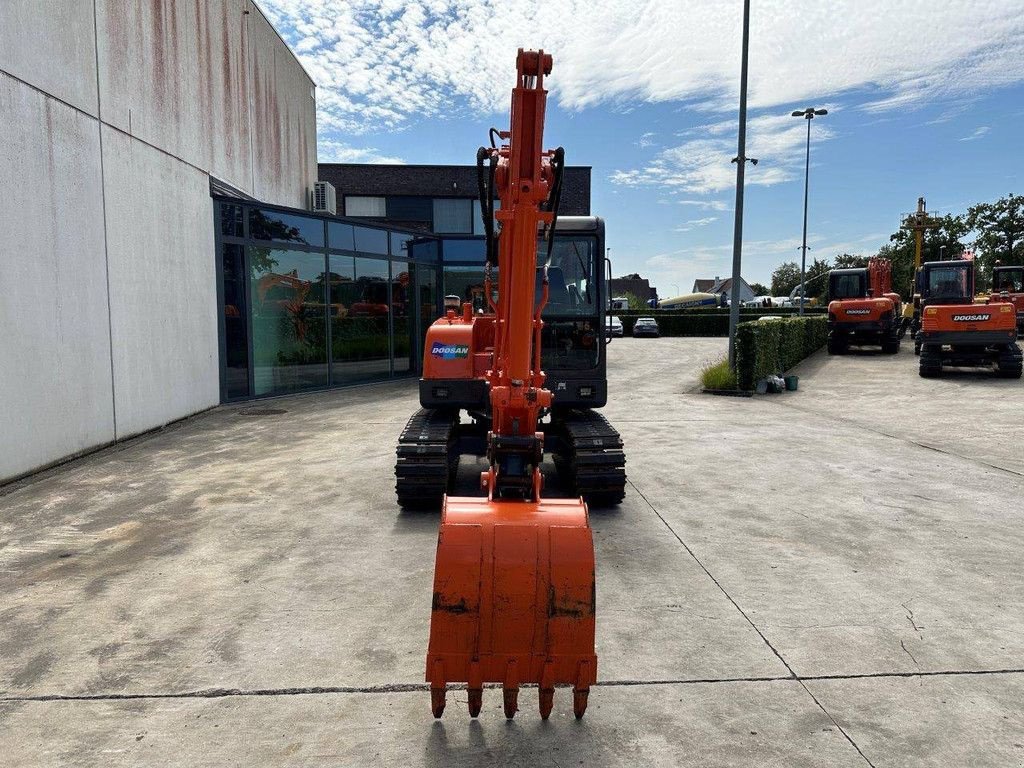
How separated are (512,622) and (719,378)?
14030 mm

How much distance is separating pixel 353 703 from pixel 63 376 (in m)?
7.32

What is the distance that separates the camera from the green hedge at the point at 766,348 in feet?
52.1

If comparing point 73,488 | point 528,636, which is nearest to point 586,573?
point 528,636

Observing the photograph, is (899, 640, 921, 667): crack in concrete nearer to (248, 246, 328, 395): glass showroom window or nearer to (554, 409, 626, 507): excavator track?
(554, 409, 626, 507): excavator track

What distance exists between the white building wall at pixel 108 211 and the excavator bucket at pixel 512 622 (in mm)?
6932

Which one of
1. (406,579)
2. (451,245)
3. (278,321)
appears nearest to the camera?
(406,579)

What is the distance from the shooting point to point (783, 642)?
4.25 meters

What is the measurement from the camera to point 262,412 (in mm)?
13195

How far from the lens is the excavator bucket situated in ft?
10.9

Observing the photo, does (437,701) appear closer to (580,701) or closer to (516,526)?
(580,701)

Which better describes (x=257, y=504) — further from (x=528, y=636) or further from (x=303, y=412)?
(x=303, y=412)

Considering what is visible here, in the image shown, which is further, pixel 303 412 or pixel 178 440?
pixel 303 412

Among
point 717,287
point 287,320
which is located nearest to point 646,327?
point 287,320

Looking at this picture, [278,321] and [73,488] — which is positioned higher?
[278,321]
